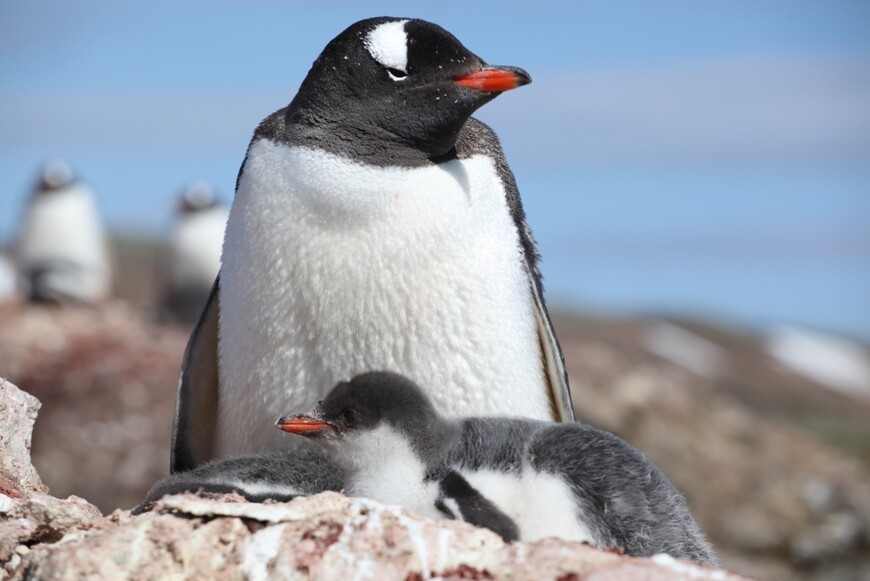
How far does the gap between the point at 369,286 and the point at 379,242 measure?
16 centimetres

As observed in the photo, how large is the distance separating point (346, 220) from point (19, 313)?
14131 millimetres

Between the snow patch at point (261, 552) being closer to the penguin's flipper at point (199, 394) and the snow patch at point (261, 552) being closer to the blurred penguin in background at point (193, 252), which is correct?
the penguin's flipper at point (199, 394)

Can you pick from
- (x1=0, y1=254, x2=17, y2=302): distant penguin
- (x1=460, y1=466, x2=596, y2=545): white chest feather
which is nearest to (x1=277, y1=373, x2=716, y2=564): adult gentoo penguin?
(x1=460, y1=466, x2=596, y2=545): white chest feather

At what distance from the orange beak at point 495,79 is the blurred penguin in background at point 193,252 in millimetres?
14965

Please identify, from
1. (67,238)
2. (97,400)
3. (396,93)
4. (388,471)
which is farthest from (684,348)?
(388,471)

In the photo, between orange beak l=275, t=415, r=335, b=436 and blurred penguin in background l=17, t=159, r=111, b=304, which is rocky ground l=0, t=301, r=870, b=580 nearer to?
blurred penguin in background l=17, t=159, r=111, b=304

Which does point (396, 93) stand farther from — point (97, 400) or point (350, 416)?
point (97, 400)

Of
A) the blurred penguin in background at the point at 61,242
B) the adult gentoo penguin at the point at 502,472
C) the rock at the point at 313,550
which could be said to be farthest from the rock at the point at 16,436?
the blurred penguin in background at the point at 61,242

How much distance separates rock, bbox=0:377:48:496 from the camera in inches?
178

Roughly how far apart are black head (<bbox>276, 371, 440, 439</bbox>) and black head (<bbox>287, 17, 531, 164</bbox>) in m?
1.03

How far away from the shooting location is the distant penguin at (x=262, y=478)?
394 cm

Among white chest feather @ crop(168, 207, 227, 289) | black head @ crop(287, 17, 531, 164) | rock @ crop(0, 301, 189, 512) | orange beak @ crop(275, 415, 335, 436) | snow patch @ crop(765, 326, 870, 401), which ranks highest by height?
black head @ crop(287, 17, 531, 164)

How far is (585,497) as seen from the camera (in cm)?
372

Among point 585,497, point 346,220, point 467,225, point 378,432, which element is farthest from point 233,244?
point 585,497
